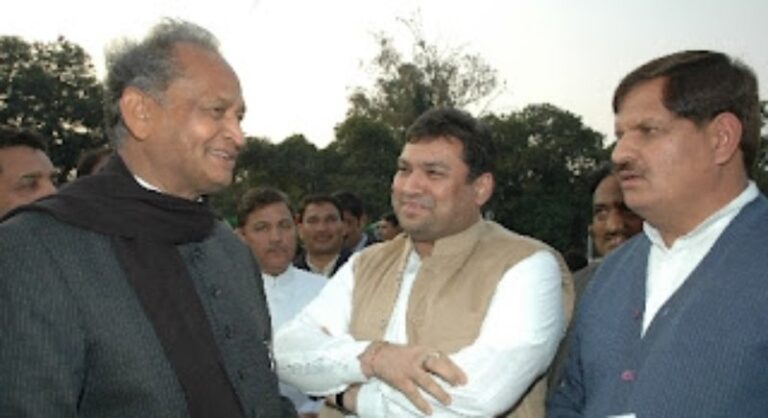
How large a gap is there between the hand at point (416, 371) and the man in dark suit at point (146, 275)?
388mm

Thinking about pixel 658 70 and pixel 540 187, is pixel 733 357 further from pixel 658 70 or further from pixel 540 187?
pixel 540 187

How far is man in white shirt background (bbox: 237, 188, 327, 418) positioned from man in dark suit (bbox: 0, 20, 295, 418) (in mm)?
2986

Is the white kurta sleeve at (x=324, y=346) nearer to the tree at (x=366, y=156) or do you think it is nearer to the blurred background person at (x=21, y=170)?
the blurred background person at (x=21, y=170)

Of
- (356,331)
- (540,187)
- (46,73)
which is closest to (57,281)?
(356,331)

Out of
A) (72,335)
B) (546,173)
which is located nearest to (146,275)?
(72,335)

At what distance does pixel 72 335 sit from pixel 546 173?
52.9 metres

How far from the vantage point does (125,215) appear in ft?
8.32

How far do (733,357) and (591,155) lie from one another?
186 ft

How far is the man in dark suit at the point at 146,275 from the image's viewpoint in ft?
7.33

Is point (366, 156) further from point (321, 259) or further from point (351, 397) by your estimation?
point (351, 397)

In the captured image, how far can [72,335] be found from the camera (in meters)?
2.26

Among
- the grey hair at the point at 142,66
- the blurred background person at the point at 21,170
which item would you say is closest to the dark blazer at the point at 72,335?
the grey hair at the point at 142,66

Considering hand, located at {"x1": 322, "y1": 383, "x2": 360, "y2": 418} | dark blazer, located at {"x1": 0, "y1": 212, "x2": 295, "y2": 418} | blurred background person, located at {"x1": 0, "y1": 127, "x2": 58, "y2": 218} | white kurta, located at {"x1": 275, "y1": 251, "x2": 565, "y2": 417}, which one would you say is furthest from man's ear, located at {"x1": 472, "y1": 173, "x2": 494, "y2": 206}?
blurred background person, located at {"x1": 0, "y1": 127, "x2": 58, "y2": 218}

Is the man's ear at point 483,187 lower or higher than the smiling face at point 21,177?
lower
